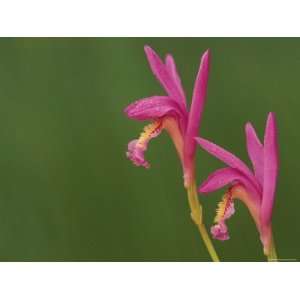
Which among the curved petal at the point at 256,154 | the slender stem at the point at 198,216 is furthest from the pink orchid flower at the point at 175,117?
the curved petal at the point at 256,154

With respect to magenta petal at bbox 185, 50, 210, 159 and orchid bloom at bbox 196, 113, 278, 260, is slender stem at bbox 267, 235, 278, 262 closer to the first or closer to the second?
orchid bloom at bbox 196, 113, 278, 260

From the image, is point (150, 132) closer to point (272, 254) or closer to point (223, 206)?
point (223, 206)

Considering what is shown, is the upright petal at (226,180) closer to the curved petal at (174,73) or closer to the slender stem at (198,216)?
the slender stem at (198,216)

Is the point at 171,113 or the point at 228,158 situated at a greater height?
the point at 171,113

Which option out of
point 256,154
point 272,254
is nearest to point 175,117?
point 256,154

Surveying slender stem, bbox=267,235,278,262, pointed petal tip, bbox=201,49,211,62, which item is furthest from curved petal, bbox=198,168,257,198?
pointed petal tip, bbox=201,49,211,62

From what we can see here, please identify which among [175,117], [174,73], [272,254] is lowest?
[272,254]
